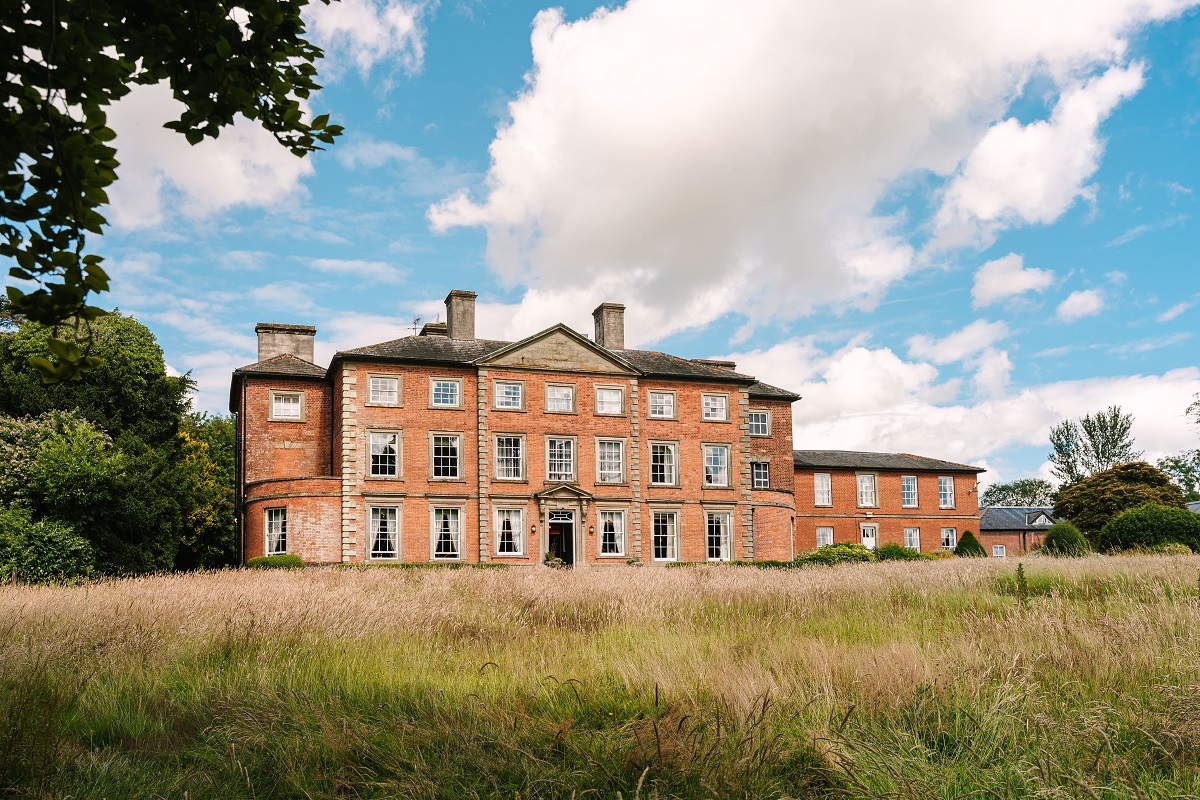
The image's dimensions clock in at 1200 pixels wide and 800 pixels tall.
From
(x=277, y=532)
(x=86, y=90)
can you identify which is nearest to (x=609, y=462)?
(x=277, y=532)

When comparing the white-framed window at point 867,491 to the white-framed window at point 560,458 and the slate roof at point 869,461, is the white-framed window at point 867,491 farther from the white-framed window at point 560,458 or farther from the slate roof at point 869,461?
the white-framed window at point 560,458

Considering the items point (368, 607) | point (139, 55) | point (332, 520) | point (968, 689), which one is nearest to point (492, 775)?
point (968, 689)

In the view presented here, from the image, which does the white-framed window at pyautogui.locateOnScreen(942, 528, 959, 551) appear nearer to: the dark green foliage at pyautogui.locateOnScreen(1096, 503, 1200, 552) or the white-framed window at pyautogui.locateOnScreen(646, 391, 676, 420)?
the dark green foliage at pyautogui.locateOnScreen(1096, 503, 1200, 552)

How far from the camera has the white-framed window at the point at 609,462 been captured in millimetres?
33656

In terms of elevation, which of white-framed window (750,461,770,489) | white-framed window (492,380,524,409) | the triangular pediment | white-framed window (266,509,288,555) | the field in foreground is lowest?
the field in foreground

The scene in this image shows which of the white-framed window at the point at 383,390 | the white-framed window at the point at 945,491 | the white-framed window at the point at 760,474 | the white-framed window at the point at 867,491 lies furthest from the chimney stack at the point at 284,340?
the white-framed window at the point at 945,491

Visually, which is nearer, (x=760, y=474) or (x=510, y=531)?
(x=510, y=531)

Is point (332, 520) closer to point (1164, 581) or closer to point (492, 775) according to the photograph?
point (1164, 581)

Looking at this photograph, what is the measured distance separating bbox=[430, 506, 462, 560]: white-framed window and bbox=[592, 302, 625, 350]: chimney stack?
10096 mm

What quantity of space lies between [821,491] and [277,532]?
2571 centimetres

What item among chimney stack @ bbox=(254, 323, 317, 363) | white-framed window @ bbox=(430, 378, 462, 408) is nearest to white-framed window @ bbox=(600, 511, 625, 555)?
white-framed window @ bbox=(430, 378, 462, 408)

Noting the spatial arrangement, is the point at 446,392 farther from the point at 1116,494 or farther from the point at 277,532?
the point at 1116,494

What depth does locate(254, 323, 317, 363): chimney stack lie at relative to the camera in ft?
113

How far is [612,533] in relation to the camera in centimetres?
3344
